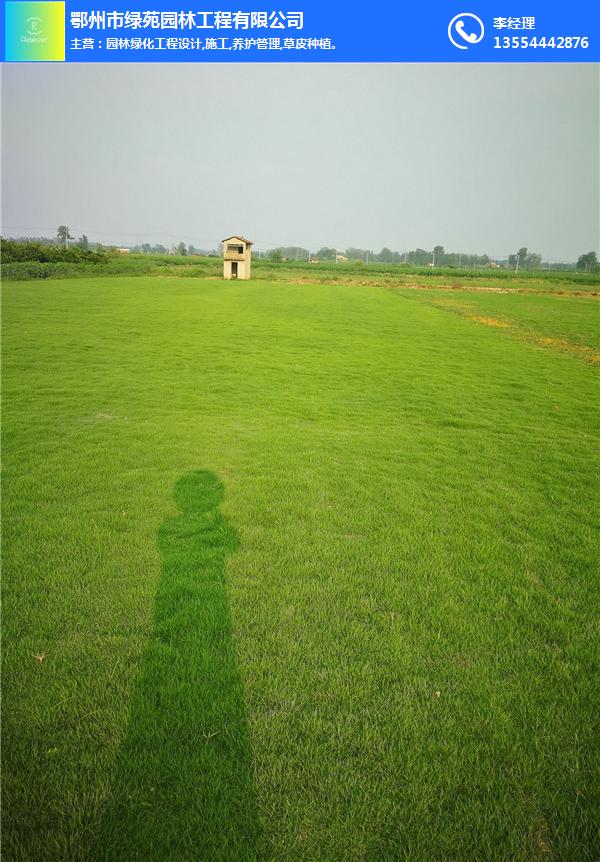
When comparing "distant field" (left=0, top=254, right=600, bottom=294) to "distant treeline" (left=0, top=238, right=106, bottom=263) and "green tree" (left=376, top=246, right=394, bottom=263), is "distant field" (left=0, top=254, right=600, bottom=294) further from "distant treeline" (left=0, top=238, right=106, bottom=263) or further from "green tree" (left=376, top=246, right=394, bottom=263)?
"green tree" (left=376, top=246, right=394, bottom=263)

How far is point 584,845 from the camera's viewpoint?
177cm

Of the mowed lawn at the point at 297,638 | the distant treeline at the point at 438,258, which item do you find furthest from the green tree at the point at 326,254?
the mowed lawn at the point at 297,638

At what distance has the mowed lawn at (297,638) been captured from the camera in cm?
182

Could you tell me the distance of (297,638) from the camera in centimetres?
270

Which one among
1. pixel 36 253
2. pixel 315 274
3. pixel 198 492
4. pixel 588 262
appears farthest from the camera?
pixel 588 262

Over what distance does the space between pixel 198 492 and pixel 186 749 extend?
2.63 meters

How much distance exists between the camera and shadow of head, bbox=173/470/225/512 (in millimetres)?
4258

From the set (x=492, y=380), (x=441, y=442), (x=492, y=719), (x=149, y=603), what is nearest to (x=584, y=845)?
(x=492, y=719)

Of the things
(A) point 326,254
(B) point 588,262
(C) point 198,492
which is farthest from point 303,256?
(C) point 198,492

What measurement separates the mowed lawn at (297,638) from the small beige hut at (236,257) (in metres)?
37.9

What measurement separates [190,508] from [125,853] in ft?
8.77

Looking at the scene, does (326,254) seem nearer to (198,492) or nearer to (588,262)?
(588,262)

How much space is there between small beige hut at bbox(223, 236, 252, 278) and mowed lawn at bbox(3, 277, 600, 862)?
37.9 metres

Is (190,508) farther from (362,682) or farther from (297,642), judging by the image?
(362,682)
